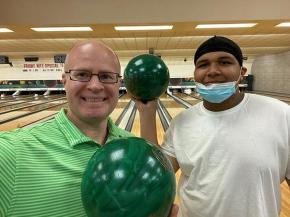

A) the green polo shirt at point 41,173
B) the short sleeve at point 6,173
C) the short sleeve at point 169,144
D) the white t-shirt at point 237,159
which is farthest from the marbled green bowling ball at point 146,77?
the short sleeve at point 6,173

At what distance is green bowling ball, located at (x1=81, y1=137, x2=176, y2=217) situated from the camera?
0.69 meters

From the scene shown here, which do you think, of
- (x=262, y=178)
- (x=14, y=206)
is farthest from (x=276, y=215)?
(x=14, y=206)

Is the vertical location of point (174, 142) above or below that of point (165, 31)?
below

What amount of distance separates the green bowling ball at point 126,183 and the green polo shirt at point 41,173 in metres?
0.29

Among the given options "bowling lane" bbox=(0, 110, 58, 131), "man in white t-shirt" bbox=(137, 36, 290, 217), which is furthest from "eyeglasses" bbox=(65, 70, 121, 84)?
"bowling lane" bbox=(0, 110, 58, 131)

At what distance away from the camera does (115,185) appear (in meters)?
0.69

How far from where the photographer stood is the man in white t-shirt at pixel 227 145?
123 centimetres

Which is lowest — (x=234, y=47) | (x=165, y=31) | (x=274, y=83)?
(x=274, y=83)

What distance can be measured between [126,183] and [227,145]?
72 cm

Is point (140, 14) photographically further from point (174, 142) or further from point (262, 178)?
point (262, 178)

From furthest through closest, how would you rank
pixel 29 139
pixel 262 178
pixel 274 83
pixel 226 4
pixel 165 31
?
pixel 274 83 < pixel 165 31 < pixel 226 4 < pixel 262 178 < pixel 29 139

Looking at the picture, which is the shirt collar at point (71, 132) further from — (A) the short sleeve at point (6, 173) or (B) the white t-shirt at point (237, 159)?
(B) the white t-shirt at point (237, 159)

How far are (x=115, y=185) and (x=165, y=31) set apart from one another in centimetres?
563

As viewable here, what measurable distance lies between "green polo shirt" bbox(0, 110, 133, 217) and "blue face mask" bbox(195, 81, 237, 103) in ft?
2.08
